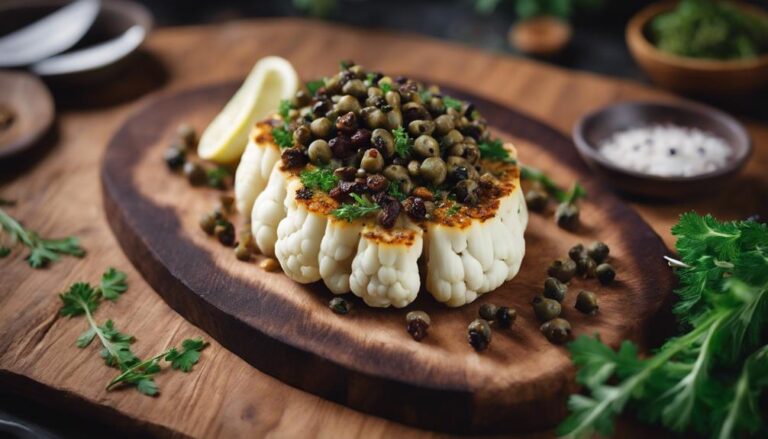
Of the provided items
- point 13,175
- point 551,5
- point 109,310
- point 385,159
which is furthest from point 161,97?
point 551,5

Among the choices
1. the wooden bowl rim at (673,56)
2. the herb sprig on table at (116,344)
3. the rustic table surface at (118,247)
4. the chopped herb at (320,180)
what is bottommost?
the rustic table surface at (118,247)

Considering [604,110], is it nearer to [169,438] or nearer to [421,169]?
[421,169]

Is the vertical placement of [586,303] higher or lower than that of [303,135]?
lower

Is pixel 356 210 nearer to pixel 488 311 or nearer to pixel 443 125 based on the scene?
pixel 443 125

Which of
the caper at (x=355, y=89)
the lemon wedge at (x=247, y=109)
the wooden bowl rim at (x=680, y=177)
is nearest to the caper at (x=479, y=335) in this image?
the caper at (x=355, y=89)

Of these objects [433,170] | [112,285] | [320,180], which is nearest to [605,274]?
[433,170]

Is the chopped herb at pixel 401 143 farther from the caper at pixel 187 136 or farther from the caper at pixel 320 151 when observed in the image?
the caper at pixel 187 136
